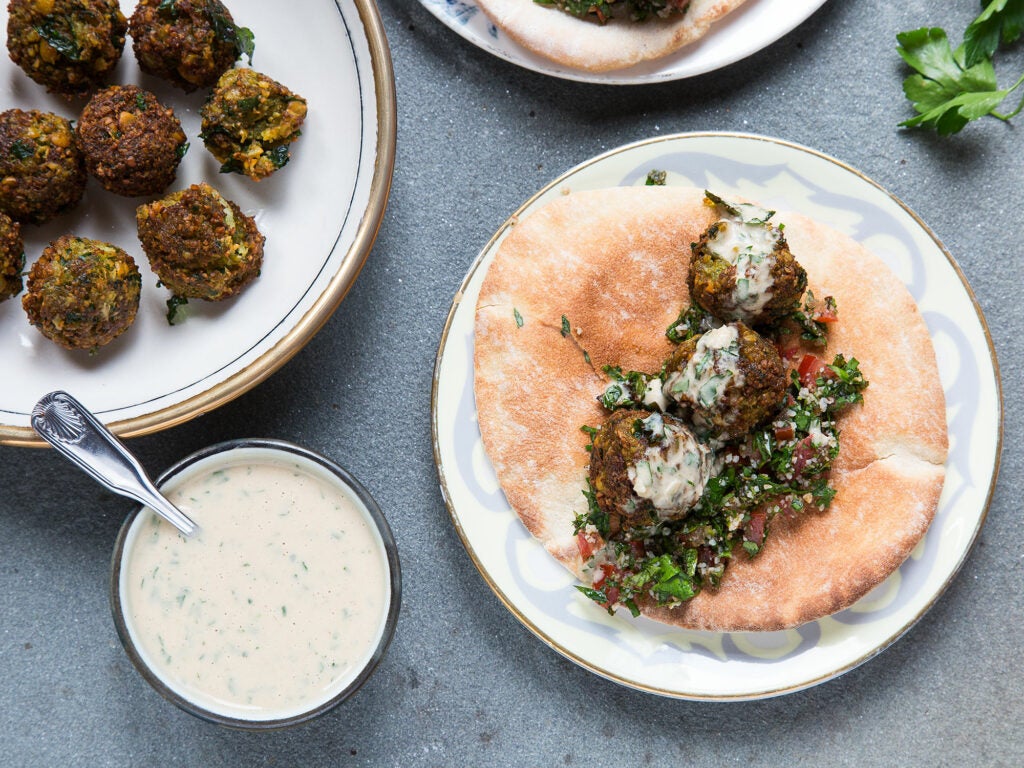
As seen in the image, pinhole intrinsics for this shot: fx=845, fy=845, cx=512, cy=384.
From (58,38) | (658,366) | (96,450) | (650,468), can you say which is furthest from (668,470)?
(58,38)

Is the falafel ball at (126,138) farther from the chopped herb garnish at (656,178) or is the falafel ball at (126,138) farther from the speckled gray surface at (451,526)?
the chopped herb garnish at (656,178)

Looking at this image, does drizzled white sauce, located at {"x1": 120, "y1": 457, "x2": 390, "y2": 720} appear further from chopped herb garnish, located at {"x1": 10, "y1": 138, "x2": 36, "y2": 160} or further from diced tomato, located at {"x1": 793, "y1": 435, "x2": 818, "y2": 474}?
diced tomato, located at {"x1": 793, "y1": 435, "x2": 818, "y2": 474}

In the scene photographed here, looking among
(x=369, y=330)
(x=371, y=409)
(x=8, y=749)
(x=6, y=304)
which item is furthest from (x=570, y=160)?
(x=8, y=749)

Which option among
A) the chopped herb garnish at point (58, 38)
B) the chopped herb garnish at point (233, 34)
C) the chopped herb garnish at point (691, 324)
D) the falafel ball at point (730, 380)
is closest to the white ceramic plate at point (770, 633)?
the chopped herb garnish at point (691, 324)

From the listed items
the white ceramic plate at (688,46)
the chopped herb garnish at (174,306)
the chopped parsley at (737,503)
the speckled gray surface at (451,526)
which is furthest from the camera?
the speckled gray surface at (451,526)

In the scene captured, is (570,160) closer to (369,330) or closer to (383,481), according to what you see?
(369,330)

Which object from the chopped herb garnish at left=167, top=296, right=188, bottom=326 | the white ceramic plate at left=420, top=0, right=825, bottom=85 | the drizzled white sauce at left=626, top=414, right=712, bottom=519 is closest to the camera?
the drizzled white sauce at left=626, top=414, right=712, bottom=519

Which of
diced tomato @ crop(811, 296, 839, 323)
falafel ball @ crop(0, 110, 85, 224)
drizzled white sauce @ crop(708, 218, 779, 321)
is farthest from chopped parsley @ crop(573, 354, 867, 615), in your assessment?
falafel ball @ crop(0, 110, 85, 224)
